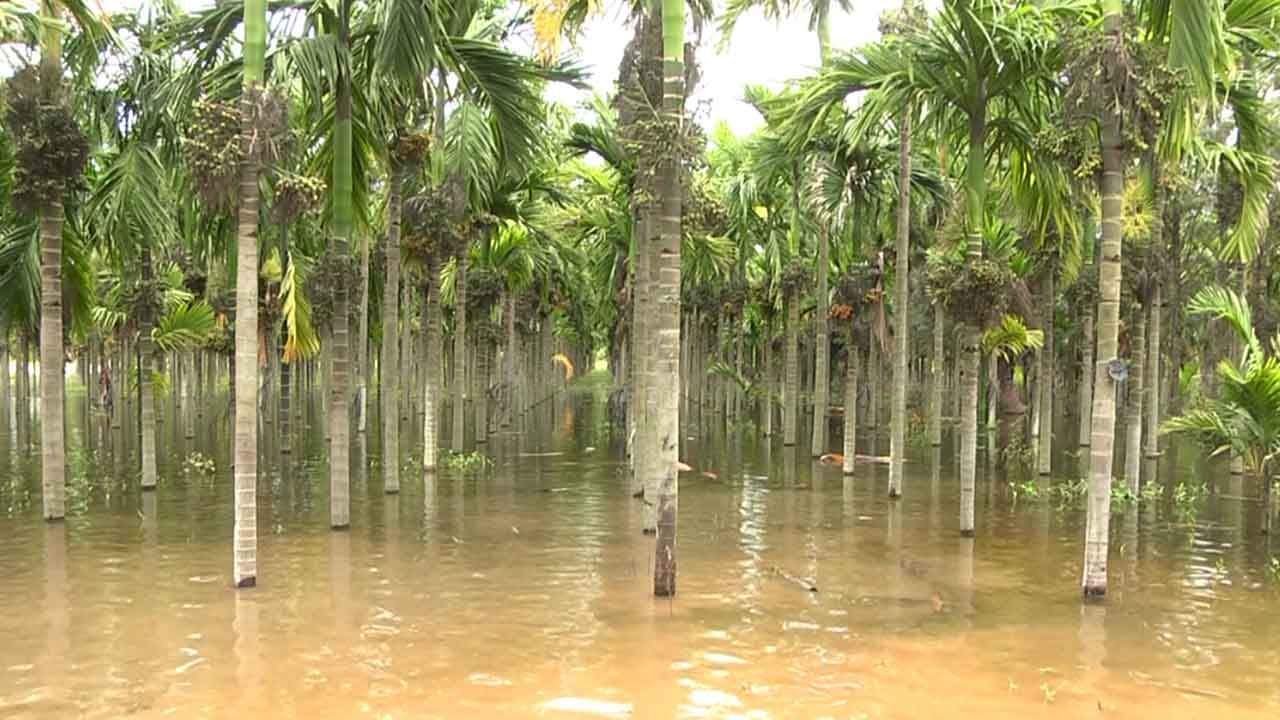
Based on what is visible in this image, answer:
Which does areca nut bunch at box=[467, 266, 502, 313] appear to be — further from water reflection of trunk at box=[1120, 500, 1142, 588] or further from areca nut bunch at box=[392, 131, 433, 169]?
water reflection of trunk at box=[1120, 500, 1142, 588]

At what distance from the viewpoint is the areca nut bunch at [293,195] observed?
965cm

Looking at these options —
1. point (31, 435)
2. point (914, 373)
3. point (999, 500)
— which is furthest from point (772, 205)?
point (914, 373)

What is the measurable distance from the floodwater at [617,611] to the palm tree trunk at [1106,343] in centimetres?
82

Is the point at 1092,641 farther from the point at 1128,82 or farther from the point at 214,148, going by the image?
the point at 214,148

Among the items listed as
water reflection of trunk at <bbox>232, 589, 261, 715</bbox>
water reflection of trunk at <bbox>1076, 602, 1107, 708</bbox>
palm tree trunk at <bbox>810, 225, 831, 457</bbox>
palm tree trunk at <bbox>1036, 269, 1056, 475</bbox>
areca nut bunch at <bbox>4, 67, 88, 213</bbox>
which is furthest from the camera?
palm tree trunk at <bbox>810, 225, 831, 457</bbox>

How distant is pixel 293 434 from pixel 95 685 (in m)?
21.2

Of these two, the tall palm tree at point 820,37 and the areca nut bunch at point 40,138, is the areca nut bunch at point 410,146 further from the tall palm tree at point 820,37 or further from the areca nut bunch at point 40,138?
the tall palm tree at point 820,37

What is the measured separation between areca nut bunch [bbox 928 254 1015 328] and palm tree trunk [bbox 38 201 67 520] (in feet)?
36.8

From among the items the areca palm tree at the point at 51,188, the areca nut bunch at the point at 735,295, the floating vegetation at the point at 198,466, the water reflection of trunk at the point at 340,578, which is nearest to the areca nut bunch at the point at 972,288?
the water reflection of trunk at the point at 340,578

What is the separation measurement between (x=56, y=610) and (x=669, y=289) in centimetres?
623

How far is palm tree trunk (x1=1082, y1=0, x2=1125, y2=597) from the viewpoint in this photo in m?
9.14

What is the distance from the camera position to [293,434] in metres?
27.4

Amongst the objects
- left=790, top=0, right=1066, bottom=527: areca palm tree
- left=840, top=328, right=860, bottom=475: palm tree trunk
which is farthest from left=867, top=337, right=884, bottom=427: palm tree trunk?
left=790, top=0, right=1066, bottom=527: areca palm tree

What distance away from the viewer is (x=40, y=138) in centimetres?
1207
